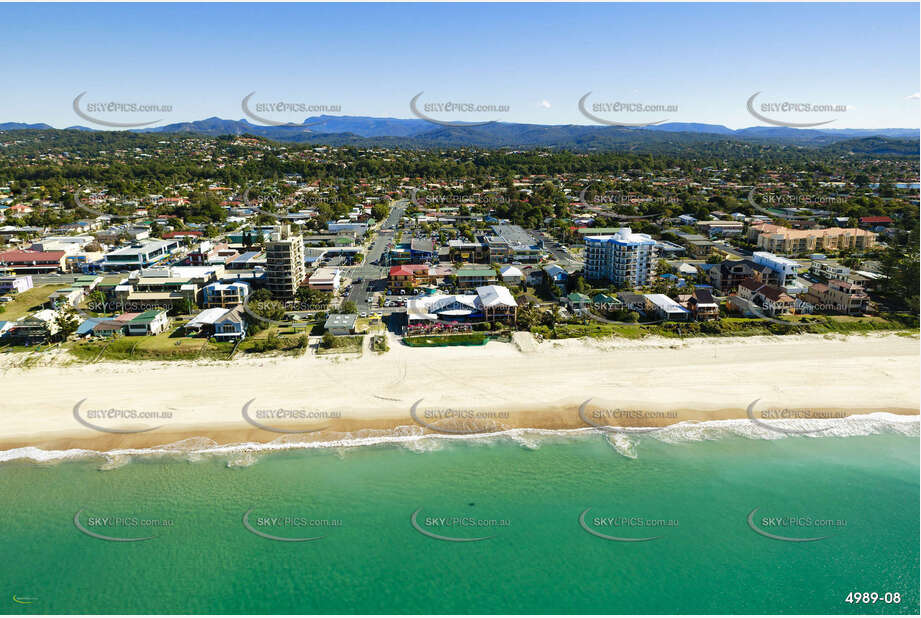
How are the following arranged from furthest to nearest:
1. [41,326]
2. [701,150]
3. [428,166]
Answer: [701,150] → [428,166] → [41,326]

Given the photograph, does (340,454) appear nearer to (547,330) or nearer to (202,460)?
(202,460)

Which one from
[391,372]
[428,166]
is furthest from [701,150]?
[391,372]

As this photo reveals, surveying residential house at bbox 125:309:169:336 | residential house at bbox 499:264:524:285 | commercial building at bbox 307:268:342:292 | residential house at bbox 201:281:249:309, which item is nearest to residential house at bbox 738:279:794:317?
residential house at bbox 499:264:524:285

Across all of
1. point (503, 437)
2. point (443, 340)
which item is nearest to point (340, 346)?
point (443, 340)

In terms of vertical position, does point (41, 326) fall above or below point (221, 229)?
below

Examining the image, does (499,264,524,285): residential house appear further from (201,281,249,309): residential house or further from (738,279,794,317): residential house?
(201,281,249,309): residential house

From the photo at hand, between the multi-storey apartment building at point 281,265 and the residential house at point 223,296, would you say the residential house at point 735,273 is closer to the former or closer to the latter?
the multi-storey apartment building at point 281,265
